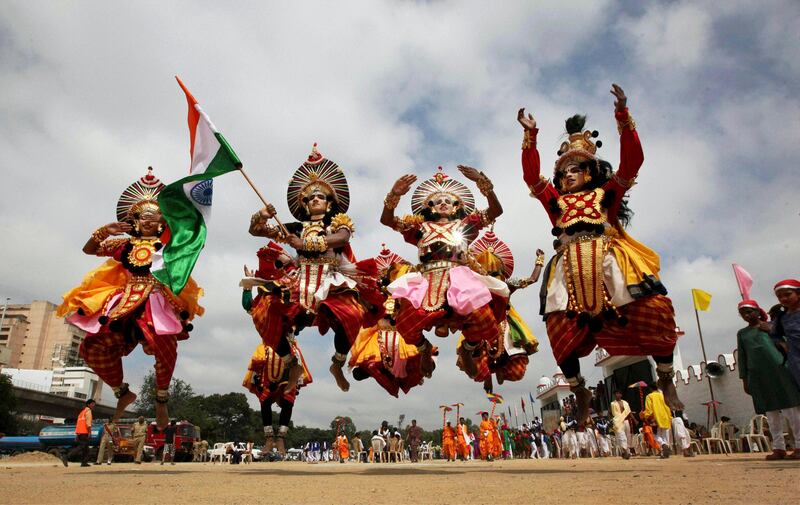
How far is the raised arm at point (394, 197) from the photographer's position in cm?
682

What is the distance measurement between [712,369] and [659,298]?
17051mm

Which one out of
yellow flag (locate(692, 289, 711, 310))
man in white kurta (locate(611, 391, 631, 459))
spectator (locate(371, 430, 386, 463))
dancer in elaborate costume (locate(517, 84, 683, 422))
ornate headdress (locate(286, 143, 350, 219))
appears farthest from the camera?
spectator (locate(371, 430, 386, 463))

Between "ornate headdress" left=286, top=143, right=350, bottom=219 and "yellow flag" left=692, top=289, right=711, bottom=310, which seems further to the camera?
"yellow flag" left=692, top=289, right=711, bottom=310

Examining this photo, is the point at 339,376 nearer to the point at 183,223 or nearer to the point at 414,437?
the point at 183,223

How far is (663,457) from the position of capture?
36.5ft

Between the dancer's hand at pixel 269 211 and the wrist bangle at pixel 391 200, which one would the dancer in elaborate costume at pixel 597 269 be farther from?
the dancer's hand at pixel 269 211

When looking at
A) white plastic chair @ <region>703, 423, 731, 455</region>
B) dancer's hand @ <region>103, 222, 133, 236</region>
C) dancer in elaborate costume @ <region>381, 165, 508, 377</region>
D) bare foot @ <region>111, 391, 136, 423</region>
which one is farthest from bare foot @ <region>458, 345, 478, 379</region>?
white plastic chair @ <region>703, 423, 731, 455</region>

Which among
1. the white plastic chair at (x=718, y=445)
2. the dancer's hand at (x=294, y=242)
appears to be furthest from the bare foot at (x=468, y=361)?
the white plastic chair at (x=718, y=445)

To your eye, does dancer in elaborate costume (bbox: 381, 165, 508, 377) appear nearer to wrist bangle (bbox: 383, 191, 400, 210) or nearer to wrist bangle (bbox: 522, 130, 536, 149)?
wrist bangle (bbox: 383, 191, 400, 210)

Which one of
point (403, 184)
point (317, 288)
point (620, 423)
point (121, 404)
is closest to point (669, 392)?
point (403, 184)

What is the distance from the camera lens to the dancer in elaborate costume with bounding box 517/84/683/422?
5191mm

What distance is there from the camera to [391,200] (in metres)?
6.88

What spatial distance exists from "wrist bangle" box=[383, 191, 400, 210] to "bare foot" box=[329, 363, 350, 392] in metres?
2.25

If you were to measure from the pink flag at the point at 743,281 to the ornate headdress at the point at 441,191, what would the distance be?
3.96 meters
